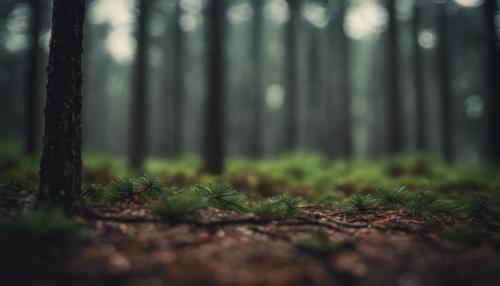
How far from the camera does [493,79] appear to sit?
9.95m

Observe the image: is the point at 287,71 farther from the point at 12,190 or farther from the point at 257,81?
the point at 12,190

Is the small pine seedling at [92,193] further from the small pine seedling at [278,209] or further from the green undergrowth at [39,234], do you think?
the small pine seedling at [278,209]

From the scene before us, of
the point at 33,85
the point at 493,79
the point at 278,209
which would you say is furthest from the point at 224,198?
the point at 493,79

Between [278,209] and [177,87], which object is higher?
[177,87]

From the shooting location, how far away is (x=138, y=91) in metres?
9.24

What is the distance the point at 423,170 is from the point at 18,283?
31.0 feet

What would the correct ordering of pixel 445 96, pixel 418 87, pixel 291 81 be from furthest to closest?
pixel 291 81 → pixel 418 87 → pixel 445 96

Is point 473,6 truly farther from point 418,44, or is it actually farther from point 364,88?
point 364,88

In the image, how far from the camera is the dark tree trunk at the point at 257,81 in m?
15.9

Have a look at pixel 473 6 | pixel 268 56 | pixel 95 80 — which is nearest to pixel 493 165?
pixel 473 6

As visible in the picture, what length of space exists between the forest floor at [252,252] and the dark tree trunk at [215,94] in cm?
475

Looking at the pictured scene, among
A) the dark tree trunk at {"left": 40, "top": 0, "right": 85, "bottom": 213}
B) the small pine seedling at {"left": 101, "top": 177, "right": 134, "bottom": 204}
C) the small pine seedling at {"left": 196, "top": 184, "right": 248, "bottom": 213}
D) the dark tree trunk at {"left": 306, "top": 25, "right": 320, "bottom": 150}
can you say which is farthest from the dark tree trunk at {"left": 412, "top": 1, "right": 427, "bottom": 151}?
the dark tree trunk at {"left": 40, "top": 0, "right": 85, "bottom": 213}

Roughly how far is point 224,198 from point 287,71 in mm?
12629

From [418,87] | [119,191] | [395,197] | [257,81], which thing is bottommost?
[395,197]
